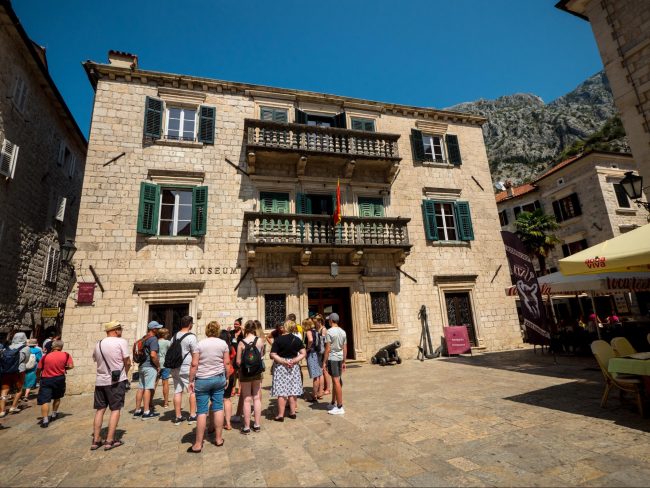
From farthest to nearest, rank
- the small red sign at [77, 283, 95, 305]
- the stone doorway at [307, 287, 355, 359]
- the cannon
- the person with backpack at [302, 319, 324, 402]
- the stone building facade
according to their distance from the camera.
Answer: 1. the stone doorway at [307, 287, 355, 359]
2. the cannon
3. the stone building facade
4. the small red sign at [77, 283, 95, 305]
5. the person with backpack at [302, 319, 324, 402]

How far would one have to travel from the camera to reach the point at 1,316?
10.8 meters

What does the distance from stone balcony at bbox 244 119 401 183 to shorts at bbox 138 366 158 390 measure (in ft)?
27.0

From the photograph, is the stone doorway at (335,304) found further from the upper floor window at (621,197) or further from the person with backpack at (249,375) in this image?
the upper floor window at (621,197)

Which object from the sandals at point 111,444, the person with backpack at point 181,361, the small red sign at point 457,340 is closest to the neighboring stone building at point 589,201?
the small red sign at point 457,340

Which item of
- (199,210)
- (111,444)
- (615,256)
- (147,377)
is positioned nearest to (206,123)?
(199,210)

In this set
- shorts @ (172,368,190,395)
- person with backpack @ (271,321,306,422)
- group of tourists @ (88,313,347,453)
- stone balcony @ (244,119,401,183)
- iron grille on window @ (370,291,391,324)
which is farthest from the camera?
iron grille on window @ (370,291,391,324)

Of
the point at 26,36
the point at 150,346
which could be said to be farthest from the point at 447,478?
the point at 26,36

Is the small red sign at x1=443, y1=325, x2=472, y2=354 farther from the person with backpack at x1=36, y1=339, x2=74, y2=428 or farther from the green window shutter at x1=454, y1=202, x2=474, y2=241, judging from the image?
the person with backpack at x1=36, y1=339, x2=74, y2=428

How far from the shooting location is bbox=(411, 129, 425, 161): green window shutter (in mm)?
15055

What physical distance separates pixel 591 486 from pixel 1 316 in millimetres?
15478

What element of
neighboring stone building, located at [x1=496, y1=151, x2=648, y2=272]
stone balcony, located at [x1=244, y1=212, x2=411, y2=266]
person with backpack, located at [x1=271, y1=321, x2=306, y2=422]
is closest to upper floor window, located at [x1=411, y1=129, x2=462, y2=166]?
stone balcony, located at [x1=244, y1=212, x2=411, y2=266]

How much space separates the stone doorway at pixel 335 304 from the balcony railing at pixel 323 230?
213 cm

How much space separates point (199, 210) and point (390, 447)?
1011cm

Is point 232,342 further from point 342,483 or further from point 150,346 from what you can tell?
point 342,483
